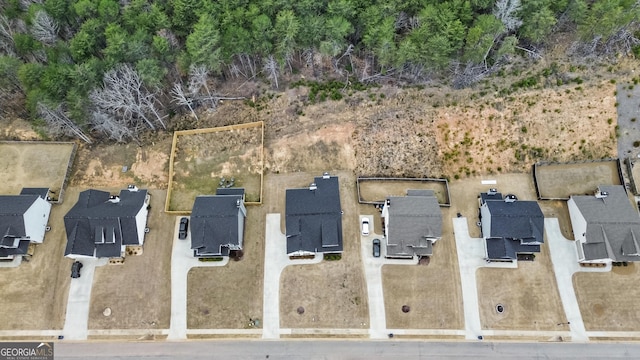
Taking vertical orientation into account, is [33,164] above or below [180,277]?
above

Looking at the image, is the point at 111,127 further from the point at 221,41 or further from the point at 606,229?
the point at 606,229

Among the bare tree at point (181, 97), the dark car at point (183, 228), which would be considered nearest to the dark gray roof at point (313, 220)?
the dark car at point (183, 228)

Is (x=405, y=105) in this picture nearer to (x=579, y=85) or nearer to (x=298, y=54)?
(x=298, y=54)

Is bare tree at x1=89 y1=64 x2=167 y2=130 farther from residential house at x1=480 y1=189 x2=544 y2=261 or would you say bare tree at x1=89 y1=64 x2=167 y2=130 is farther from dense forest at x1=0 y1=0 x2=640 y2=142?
residential house at x1=480 y1=189 x2=544 y2=261

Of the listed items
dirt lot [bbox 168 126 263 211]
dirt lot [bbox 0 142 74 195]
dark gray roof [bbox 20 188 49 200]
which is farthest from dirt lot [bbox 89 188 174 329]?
dirt lot [bbox 0 142 74 195]

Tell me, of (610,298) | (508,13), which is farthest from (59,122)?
(610,298)

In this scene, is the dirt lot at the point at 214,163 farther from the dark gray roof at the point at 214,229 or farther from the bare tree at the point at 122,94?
the bare tree at the point at 122,94

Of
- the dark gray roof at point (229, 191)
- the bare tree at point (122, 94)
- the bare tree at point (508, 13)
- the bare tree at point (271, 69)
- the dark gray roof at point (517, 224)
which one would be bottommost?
the dark gray roof at point (517, 224)
